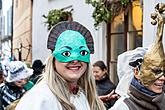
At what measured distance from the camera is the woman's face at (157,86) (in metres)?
3.09

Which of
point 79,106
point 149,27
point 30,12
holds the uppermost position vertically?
point 30,12

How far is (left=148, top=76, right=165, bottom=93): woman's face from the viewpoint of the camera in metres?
3.09

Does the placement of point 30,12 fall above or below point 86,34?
above

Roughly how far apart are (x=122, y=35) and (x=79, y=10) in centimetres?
199

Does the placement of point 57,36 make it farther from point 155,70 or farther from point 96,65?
point 96,65

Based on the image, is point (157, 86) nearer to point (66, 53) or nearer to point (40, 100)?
point (66, 53)

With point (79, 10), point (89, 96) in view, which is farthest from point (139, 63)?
point (79, 10)

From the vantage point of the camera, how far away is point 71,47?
8.98 feet

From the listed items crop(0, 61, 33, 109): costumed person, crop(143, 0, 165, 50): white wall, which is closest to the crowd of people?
crop(0, 61, 33, 109): costumed person

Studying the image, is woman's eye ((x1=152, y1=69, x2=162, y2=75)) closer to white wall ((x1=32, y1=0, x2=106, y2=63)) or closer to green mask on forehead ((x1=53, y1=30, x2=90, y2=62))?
green mask on forehead ((x1=53, y1=30, x2=90, y2=62))

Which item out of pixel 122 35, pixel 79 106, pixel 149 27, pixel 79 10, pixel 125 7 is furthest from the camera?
pixel 79 10

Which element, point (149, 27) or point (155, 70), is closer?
point (155, 70)

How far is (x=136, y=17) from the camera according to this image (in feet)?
27.1

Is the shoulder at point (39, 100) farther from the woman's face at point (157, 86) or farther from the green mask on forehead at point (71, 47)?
the woman's face at point (157, 86)
